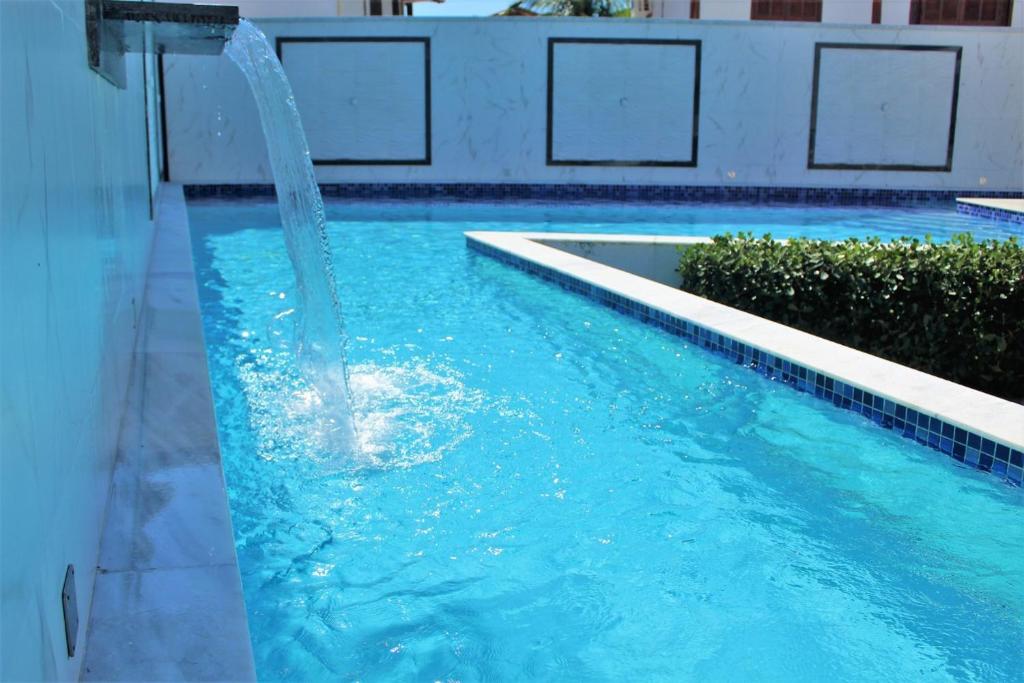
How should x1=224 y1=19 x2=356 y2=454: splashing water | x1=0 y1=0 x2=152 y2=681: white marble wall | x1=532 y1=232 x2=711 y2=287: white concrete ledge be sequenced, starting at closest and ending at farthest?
x1=0 y1=0 x2=152 y2=681: white marble wall, x1=224 y1=19 x2=356 y2=454: splashing water, x1=532 y1=232 x2=711 y2=287: white concrete ledge

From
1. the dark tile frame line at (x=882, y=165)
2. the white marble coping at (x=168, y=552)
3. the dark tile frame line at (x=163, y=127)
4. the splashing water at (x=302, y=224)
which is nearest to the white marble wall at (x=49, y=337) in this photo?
the white marble coping at (x=168, y=552)

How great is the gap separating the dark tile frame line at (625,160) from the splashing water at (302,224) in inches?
319

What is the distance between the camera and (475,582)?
2625 mm

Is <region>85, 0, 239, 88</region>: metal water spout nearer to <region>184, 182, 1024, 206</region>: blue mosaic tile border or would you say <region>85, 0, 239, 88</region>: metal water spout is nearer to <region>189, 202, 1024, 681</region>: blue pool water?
<region>189, 202, 1024, 681</region>: blue pool water

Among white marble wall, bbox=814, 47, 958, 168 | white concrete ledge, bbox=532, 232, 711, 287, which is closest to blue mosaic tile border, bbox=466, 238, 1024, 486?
white concrete ledge, bbox=532, 232, 711, 287

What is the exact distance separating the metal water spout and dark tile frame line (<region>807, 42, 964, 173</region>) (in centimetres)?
1064

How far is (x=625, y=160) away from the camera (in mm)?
12984

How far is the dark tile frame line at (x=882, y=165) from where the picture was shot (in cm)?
1291

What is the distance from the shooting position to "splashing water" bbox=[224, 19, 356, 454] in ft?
13.7

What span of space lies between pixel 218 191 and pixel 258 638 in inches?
436

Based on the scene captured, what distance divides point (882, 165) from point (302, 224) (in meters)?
10.4

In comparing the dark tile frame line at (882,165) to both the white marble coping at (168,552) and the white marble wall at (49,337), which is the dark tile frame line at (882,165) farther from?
the white marble wall at (49,337)

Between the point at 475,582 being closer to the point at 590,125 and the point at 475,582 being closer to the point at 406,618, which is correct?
the point at 406,618

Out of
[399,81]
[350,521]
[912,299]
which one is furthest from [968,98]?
[350,521]
